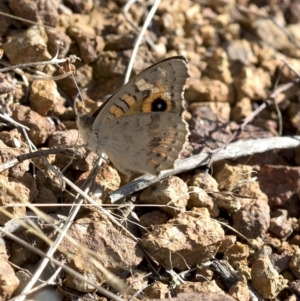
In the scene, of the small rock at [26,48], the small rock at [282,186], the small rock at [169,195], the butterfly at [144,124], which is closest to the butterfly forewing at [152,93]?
the butterfly at [144,124]

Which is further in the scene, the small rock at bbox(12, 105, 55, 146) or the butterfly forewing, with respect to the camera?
the small rock at bbox(12, 105, 55, 146)

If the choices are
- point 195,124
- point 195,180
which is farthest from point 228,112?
point 195,180

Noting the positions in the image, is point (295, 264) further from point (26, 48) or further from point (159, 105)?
point (26, 48)

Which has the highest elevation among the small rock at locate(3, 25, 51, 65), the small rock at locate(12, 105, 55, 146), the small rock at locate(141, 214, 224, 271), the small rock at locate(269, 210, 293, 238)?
the small rock at locate(3, 25, 51, 65)

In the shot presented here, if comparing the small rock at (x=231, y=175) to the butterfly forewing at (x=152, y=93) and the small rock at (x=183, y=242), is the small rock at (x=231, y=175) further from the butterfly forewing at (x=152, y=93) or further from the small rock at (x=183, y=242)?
the butterfly forewing at (x=152, y=93)

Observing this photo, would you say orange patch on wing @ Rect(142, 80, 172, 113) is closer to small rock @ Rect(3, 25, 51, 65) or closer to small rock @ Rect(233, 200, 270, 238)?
small rock @ Rect(233, 200, 270, 238)

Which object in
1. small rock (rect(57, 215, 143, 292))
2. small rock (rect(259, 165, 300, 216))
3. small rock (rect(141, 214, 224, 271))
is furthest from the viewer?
small rock (rect(259, 165, 300, 216))

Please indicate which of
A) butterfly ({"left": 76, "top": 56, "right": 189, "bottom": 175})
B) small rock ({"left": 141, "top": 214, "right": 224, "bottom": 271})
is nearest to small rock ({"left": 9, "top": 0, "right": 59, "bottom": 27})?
butterfly ({"left": 76, "top": 56, "right": 189, "bottom": 175})

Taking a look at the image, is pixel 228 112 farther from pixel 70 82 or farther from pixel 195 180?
pixel 70 82
